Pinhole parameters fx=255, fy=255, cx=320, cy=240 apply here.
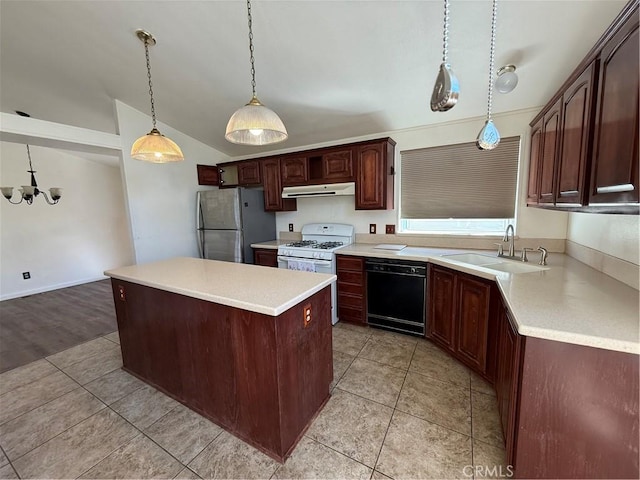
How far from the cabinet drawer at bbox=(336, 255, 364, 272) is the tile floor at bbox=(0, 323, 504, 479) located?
0.97 meters

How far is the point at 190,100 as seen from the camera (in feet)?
9.89

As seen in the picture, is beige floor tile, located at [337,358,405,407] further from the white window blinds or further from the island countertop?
the white window blinds

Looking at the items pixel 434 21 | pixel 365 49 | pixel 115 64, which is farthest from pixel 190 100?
pixel 434 21

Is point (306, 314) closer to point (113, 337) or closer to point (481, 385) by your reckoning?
point (481, 385)

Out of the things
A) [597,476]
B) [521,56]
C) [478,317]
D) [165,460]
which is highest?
[521,56]

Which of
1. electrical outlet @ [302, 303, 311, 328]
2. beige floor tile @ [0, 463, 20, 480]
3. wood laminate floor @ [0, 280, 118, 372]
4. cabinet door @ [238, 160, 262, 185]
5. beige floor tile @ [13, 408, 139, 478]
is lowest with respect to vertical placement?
beige floor tile @ [0, 463, 20, 480]

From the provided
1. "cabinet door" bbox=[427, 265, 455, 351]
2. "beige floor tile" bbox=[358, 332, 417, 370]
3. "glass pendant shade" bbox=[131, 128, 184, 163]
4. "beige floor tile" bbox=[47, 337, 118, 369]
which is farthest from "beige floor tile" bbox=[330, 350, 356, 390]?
"beige floor tile" bbox=[47, 337, 118, 369]

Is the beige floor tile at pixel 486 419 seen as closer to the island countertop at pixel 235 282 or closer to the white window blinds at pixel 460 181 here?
the island countertop at pixel 235 282

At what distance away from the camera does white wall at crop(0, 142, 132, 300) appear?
4.27 metres

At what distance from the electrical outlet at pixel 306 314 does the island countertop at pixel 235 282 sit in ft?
0.36

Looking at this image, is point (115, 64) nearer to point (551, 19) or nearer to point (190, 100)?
point (190, 100)

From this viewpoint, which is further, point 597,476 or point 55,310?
point 55,310

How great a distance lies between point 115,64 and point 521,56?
3.67 metres

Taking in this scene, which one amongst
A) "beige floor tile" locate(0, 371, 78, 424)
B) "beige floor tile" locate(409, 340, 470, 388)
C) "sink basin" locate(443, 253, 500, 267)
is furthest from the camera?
"sink basin" locate(443, 253, 500, 267)
